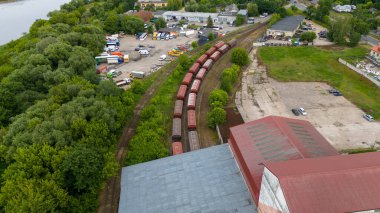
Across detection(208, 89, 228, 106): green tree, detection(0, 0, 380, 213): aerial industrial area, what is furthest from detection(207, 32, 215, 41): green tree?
detection(208, 89, 228, 106): green tree

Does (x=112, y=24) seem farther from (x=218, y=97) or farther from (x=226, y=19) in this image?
(x=218, y=97)

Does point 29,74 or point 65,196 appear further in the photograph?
point 29,74

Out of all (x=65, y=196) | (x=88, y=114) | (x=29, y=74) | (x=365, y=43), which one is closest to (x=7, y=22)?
(x=29, y=74)

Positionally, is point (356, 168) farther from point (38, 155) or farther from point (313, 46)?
point (313, 46)

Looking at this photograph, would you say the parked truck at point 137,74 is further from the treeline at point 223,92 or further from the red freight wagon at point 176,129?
the red freight wagon at point 176,129

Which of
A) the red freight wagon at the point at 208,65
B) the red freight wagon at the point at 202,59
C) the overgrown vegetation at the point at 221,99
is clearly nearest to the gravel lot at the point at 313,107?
the overgrown vegetation at the point at 221,99

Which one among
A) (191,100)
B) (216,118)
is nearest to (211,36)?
(191,100)
